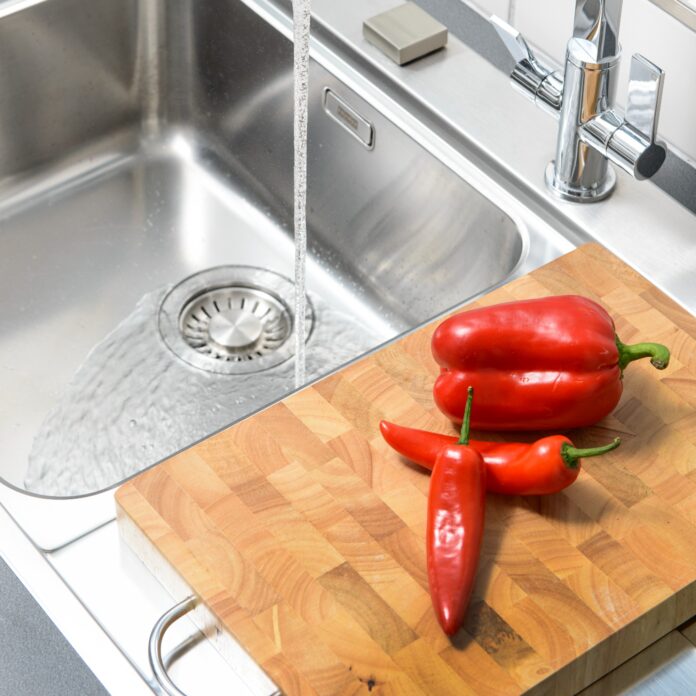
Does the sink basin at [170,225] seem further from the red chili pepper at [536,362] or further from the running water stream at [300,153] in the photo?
the red chili pepper at [536,362]

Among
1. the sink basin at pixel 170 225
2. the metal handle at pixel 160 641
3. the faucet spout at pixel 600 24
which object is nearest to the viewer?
the metal handle at pixel 160 641

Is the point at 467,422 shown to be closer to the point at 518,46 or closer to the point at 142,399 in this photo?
the point at 518,46

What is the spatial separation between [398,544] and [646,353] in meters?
0.21

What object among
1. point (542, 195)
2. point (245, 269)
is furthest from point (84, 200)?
point (542, 195)

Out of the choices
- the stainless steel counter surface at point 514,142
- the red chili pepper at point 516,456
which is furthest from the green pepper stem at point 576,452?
the stainless steel counter surface at point 514,142

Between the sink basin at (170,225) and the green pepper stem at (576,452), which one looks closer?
the green pepper stem at (576,452)

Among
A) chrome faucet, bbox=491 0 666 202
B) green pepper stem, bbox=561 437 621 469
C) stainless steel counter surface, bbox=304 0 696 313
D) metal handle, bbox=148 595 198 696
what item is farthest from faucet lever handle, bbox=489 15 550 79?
metal handle, bbox=148 595 198 696

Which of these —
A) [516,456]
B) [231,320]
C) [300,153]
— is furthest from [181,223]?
[516,456]

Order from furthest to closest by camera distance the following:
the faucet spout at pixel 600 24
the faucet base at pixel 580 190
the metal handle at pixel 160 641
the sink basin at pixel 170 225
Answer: the sink basin at pixel 170 225 < the faucet base at pixel 580 190 < the faucet spout at pixel 600 24 < the metal handle at pixel 160 641

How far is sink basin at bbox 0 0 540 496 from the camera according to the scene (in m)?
1.18

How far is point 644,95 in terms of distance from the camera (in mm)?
961

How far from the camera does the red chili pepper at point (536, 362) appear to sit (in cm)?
84

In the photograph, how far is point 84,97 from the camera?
1366mm

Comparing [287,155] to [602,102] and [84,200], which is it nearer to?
[84,200]
